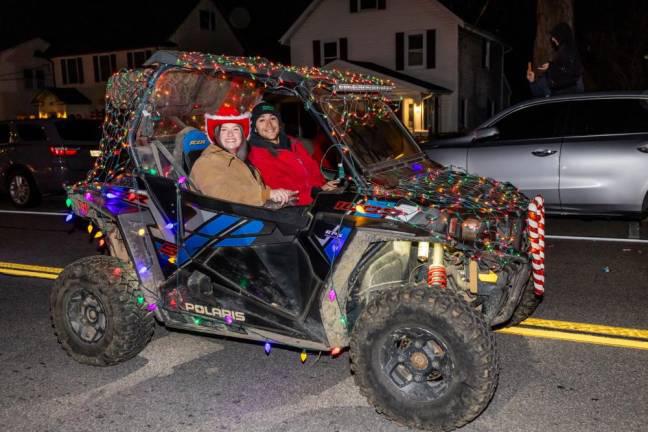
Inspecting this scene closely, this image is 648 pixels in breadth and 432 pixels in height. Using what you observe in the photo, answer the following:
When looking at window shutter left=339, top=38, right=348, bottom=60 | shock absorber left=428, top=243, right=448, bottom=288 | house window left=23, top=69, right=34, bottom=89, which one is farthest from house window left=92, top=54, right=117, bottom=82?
shock absorber left=428, top=243, right=448, bottom=288

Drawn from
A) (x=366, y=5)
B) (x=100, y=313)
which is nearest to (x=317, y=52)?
(x=366, y=5)

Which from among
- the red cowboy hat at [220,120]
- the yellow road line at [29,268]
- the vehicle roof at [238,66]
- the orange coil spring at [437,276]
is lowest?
the yellow road line at [29,268]

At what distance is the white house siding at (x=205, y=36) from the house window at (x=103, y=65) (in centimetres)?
499

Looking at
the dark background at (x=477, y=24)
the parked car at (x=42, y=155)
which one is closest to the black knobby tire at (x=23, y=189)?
the parked car at (x=42, y=155)

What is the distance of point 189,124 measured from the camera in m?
5.53

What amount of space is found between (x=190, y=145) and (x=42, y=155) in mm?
9278

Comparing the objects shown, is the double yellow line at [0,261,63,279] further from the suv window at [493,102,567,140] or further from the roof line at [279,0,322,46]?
the roof line at [279,0,322,46]

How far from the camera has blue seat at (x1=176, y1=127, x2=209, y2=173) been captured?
4741mm

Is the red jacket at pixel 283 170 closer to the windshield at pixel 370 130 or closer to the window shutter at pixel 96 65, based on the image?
the windshield at pixel 370 130

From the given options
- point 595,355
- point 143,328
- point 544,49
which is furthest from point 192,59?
point 544,49

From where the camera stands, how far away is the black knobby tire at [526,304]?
4988mm

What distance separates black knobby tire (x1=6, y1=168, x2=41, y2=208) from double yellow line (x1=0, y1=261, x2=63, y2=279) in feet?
18.1

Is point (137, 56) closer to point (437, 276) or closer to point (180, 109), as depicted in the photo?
point (180, 109)

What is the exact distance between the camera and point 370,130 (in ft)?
15.5
